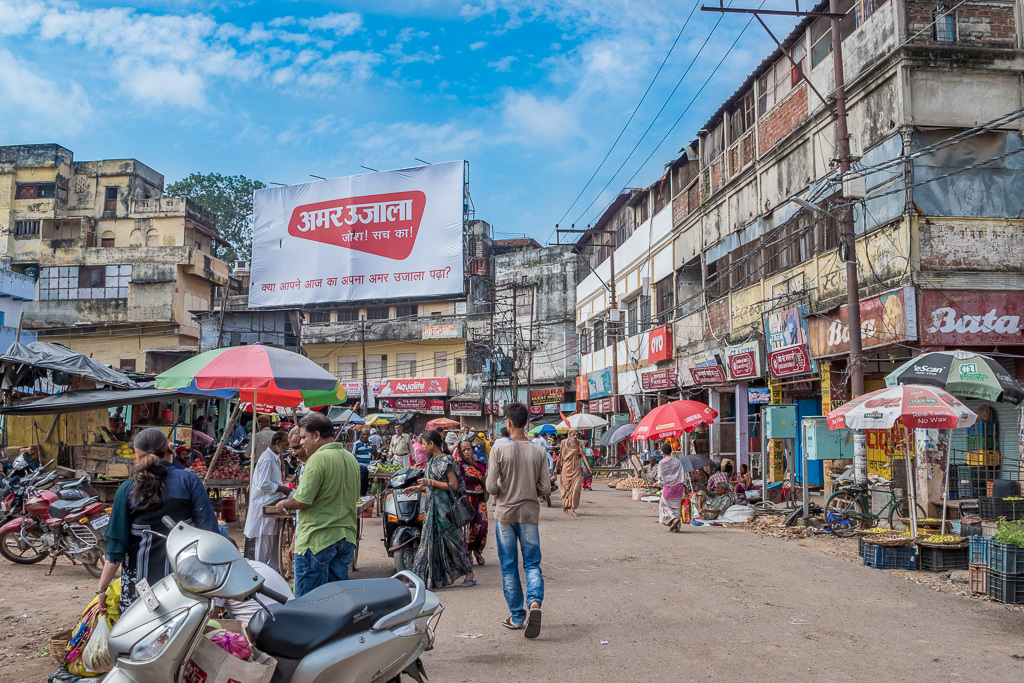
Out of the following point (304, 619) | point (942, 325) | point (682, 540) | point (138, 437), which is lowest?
point (682, 540)

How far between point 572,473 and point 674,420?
2.32 meters

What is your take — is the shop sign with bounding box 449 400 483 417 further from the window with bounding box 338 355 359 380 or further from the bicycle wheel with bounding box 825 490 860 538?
the bicycle wheel with bounding box 825 490 860 538

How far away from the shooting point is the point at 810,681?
5.05 m

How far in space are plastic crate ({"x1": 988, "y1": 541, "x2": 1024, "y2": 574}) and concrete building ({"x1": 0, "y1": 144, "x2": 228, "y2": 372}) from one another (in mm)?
41766

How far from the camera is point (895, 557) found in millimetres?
9828

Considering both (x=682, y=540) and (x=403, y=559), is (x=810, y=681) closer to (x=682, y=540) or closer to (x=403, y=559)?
(x=403, y=559)

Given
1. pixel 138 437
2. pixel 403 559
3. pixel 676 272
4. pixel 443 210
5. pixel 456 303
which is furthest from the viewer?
pixel 456 303

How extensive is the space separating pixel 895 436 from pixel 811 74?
852cm

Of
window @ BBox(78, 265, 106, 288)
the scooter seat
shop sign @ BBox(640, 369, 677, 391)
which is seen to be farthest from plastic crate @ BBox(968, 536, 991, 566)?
window @ BBox(78, 265, 106, 288)

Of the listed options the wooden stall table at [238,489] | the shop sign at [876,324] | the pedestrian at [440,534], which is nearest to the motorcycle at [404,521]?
the pedestrian at [440,534]

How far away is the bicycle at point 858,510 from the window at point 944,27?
8448 millimetres

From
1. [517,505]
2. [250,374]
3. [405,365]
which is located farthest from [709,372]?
[405,365]

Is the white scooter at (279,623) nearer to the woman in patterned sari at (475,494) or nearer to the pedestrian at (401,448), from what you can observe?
the woman in patterned sari at (475,494)

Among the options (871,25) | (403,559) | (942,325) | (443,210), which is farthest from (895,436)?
(443,210)
